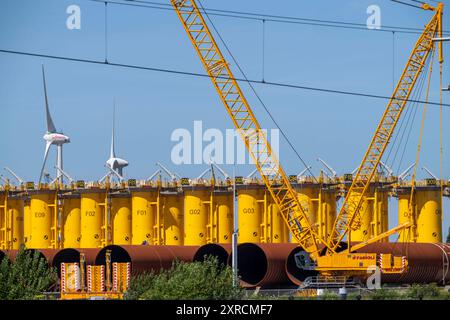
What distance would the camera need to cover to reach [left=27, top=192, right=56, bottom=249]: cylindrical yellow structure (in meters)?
144

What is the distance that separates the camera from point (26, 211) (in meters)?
157

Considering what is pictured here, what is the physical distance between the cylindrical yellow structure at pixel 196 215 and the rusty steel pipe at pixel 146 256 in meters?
30.7

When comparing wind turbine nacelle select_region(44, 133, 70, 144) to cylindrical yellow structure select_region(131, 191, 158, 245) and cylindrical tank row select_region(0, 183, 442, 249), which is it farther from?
cylindrical yellow structure select_region(131, 191, 158, 245)

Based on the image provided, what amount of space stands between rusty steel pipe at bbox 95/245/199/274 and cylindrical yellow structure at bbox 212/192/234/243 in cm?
3075

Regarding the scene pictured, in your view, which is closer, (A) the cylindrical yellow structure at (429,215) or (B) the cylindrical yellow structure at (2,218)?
(A) the cylindrical yellow structure at (429,215)

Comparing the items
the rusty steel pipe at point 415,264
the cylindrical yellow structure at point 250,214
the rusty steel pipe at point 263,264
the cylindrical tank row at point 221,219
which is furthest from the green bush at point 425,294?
the cylindrical tank row at point 221,219

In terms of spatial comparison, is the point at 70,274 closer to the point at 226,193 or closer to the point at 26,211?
the point at 226,193

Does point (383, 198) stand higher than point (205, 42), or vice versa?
point (205, 42)

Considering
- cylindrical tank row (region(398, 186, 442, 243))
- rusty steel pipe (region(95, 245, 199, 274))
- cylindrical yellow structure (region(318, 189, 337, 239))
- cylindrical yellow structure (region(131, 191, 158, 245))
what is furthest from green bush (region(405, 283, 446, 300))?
cylindrical yellow structure (region(131, 191, 158, 245))

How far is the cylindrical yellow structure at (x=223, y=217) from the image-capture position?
135000 mm

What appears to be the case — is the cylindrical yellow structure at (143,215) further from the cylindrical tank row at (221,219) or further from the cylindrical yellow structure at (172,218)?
the cylindrical tank row at (221,219)
